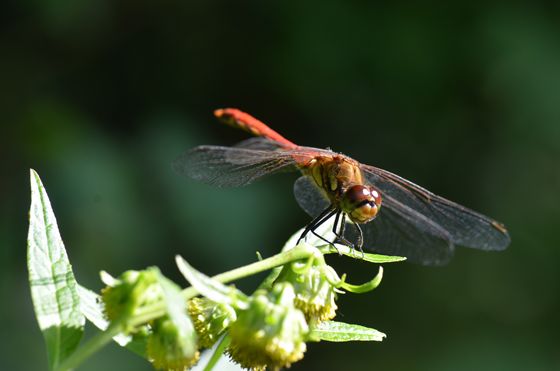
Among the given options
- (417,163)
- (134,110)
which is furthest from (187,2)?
(417,163)

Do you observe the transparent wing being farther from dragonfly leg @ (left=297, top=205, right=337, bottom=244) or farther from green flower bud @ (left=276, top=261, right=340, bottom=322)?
green flower bud @ (left=276, top=261, right=340, bottom=322)

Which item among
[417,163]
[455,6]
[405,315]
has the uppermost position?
[455,6]

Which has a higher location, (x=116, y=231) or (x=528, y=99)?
(x=528, y=99)

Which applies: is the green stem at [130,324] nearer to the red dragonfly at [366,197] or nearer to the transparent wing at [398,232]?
the red dragonfly at [366,197]

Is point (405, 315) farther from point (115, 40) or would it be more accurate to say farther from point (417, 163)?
point (115, 40)

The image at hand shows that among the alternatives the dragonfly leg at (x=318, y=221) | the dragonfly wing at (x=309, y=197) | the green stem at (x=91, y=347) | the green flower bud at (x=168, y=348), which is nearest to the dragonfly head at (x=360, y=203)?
the dragonfly leg at (x=318, y=221)
